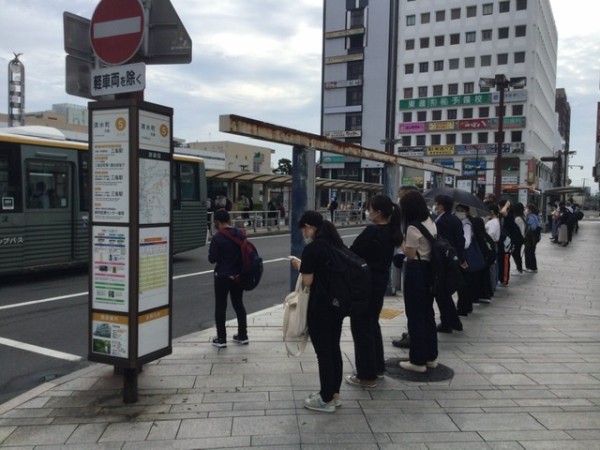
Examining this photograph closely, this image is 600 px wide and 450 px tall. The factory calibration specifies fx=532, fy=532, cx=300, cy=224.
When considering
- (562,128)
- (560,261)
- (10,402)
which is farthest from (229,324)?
(562,128)

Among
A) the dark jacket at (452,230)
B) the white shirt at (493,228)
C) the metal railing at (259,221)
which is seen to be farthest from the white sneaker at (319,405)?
the metal railing at (259,221)

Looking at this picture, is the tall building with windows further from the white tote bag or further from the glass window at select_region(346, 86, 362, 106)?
the white tote bag

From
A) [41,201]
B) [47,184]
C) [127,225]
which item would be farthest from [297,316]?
[47,184]

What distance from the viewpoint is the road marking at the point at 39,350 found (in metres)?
5.67

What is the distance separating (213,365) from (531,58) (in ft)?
215

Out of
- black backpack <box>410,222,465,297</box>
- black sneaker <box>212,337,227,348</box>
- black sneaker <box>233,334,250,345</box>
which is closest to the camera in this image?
black backpack <box>410,222,465,297</box>

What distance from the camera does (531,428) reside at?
3768 millimetres

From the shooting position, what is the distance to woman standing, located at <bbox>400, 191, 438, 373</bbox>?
4.89 m

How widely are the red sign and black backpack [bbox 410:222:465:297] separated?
285cm

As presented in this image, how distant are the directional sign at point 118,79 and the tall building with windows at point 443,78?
57524 millimetres

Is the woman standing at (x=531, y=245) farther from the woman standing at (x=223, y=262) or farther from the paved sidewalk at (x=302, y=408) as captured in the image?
the woman standing at (x=223, y=262)

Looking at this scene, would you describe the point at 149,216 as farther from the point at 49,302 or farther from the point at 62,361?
the point at 49,302

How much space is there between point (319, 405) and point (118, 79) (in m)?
2.89

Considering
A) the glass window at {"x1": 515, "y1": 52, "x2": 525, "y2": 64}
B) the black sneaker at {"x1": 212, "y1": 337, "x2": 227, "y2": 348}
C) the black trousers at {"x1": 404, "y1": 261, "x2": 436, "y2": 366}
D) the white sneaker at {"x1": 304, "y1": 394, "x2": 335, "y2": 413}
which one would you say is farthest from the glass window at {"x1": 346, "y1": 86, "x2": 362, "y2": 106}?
the white sneaker at {"x1": 304, "y1": 394, "x2": 335, "y2": 413}
